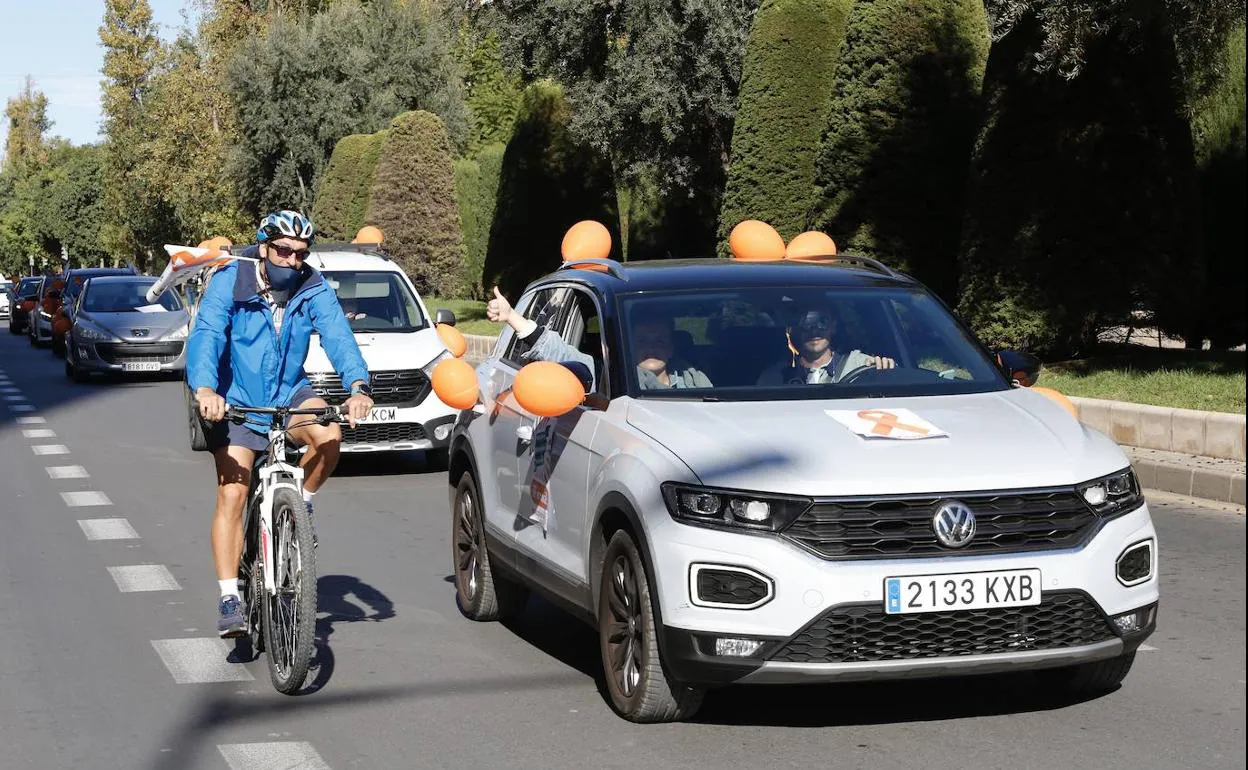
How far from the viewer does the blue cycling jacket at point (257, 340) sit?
281 inches

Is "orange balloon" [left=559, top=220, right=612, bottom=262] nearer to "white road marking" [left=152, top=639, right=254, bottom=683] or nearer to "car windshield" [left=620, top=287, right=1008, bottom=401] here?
"car windshield" [left=620, top=287, right=1008, bottom=401]

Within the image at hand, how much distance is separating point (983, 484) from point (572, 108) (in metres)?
31.2

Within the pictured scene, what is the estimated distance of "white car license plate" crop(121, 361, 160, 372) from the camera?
2825 centimetres

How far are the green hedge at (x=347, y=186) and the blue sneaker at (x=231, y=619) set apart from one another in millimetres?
46756

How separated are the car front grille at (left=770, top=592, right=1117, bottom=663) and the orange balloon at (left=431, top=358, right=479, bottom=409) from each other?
9.76ft

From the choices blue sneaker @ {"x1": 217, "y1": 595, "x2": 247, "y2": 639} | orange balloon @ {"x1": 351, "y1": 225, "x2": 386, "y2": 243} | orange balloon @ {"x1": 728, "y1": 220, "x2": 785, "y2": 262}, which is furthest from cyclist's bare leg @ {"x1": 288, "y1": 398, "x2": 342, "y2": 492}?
orange balloon @ {"x1": 351, "y1": 225, "x2": 386, "y2": 243}

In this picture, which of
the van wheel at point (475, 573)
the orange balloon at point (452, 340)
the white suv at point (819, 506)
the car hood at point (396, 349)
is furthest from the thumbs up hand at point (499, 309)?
the car hood at point (396, 349)

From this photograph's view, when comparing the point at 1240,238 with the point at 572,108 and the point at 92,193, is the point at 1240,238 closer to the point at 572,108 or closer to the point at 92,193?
the point at 572,108

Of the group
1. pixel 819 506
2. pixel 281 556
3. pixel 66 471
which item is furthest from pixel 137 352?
pixel 819 506

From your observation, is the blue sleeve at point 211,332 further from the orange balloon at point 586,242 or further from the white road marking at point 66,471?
the white road marking at point 66,471

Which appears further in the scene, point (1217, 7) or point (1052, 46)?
point (1052, 46)

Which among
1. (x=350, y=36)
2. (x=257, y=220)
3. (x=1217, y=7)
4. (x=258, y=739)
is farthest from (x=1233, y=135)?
(x=257, y=220)

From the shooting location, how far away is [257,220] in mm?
71062

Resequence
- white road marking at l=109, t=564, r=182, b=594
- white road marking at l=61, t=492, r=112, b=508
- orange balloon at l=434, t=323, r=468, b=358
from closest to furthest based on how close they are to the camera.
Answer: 1. orange balloon at l=434, t=323, r=468, b=358
2. white road marking at l=109, t=564, r=182, b=594
3. white road marking at l=61, t=492, r=112, b=508
